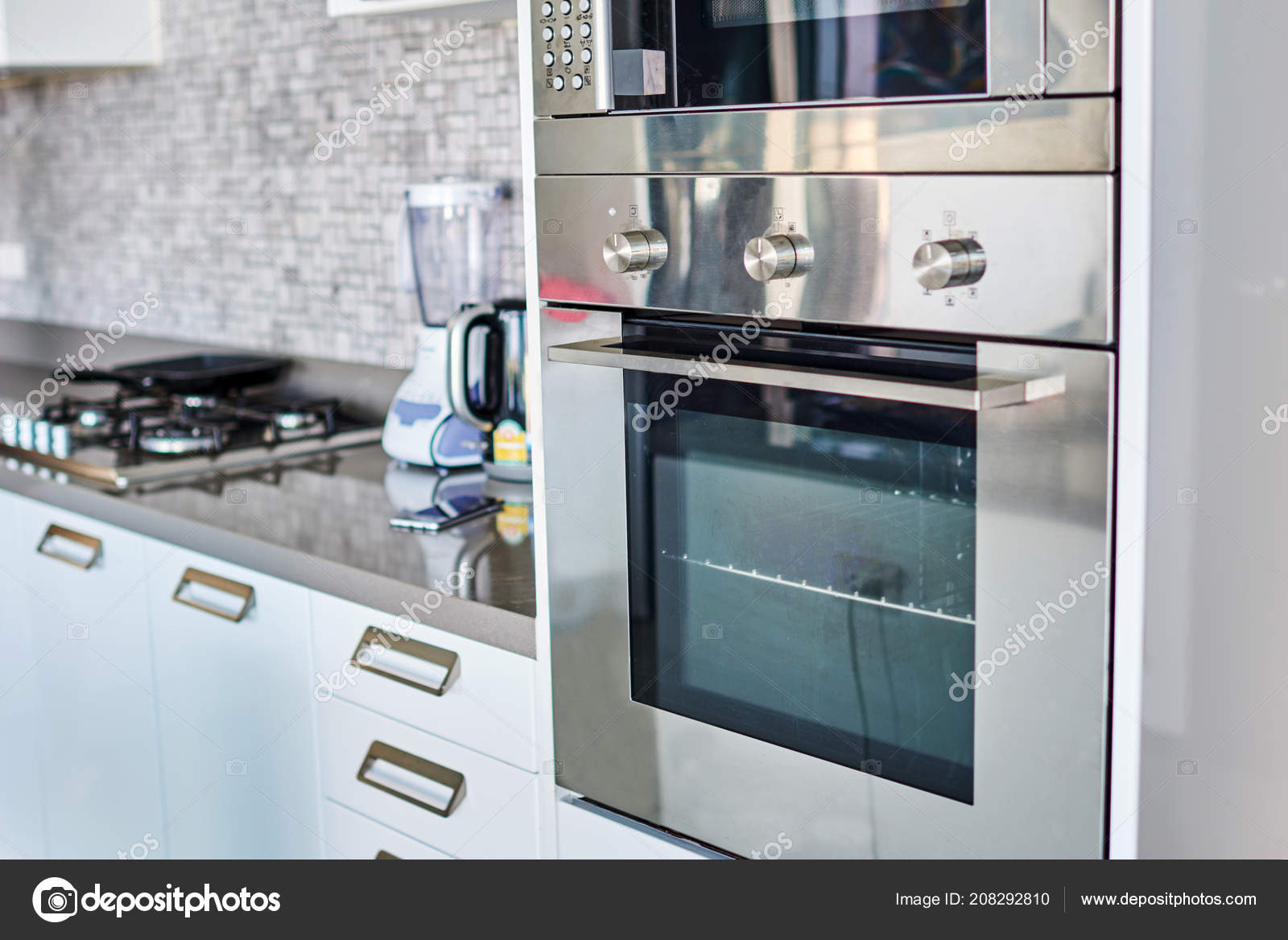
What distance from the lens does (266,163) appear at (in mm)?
2643

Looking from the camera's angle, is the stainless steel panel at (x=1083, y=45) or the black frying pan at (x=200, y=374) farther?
the black frying pan at (x=200, y=374)

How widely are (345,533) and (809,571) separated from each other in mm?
792

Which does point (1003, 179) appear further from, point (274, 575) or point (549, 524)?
point (274, 575)

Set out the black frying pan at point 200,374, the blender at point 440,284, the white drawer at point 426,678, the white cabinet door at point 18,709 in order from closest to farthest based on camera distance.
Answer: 1. the white drawer at point 426,678
2. the blender at point 440,284
3. the white cabinet door at point 18,709
4. the black frying pan at point 200,374

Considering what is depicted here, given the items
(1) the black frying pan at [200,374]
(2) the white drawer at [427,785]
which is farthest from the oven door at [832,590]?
(1) the black frying pan at [200,374]

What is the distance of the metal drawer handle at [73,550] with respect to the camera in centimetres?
202

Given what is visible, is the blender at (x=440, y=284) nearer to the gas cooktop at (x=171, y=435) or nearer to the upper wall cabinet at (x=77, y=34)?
the gas cooktop at (x=171, y=435)

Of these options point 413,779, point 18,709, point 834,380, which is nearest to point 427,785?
point 413,779

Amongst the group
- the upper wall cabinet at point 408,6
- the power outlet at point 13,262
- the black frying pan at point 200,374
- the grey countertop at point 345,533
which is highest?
the upper wall cabinet at point 408,6

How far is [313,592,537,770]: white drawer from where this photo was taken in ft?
4.74

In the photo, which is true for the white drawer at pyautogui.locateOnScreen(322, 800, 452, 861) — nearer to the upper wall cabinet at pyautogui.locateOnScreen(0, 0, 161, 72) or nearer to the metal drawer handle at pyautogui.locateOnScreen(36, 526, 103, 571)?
the metal drawer handle at pyautogui.locateOnScreen(36, 526, 103, 571)

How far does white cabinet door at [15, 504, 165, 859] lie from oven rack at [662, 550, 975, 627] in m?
1.03

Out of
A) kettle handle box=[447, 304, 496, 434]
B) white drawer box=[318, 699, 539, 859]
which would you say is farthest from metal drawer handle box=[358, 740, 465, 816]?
kettle handle box=[447, 304, 496, 434]
